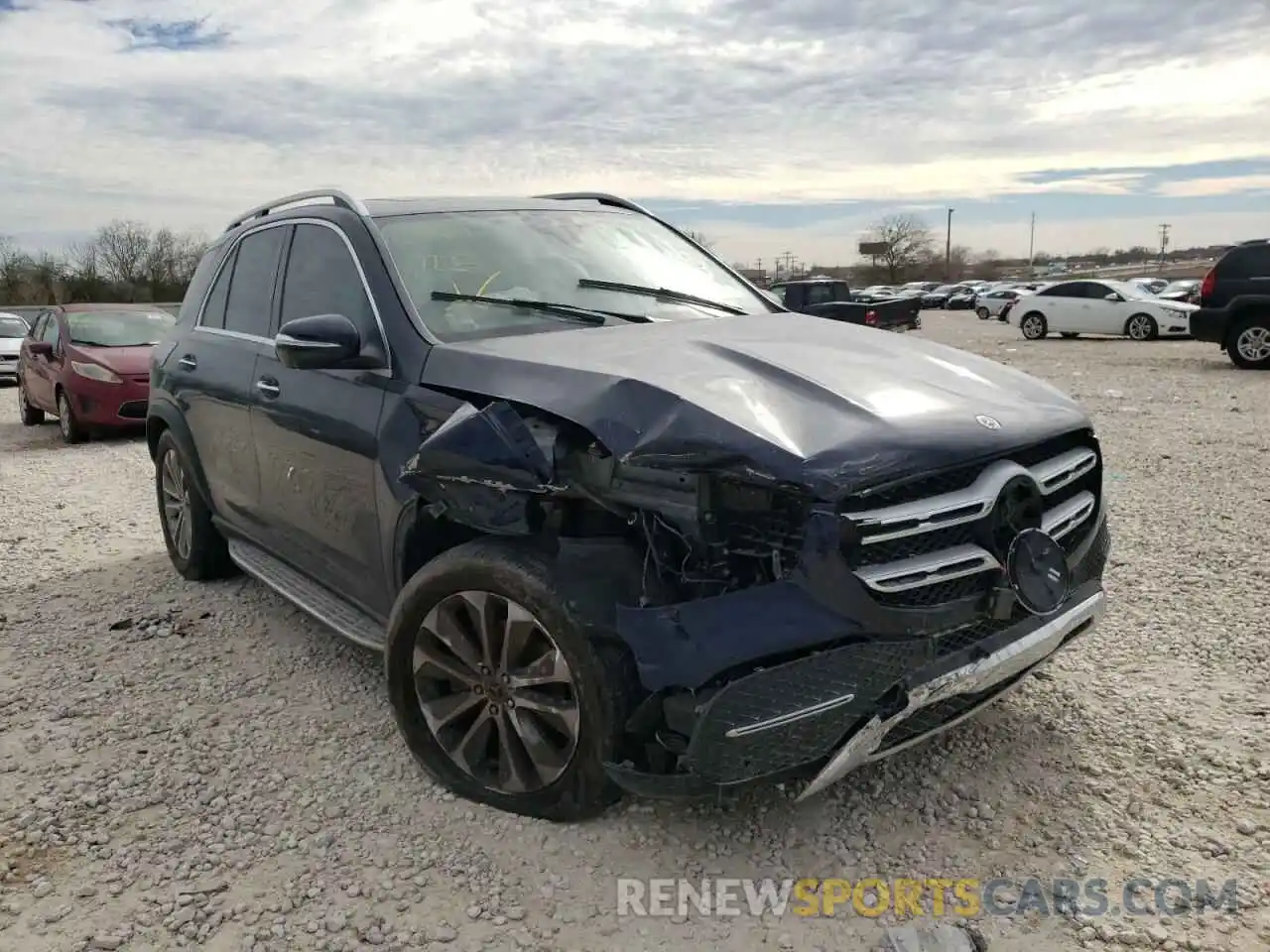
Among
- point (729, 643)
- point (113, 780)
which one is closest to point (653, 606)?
point (729, 643)

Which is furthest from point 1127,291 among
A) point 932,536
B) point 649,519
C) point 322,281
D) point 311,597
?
point 649,519

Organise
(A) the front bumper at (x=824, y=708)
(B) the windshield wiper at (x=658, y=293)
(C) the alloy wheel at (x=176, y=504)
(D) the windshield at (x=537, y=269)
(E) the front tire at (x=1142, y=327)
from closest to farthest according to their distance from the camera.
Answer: (A) the front bumper at (x=824, y=708)
(D) the windshield at (x=537, y=269)
(B) the windshield wiper at (x=658, y=293)
(C) the alloy wheel at (x=176, y=504)
(E) the front tire at (x=1142, y=327)

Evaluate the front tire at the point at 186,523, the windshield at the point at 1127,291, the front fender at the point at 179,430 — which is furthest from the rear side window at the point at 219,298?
the windshield at the point at 1127,291

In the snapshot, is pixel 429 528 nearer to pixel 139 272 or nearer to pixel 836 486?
pixel 836 486

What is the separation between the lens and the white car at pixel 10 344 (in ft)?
63.1

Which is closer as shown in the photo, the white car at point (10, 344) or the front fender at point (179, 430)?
the front fender at point (179, 430)

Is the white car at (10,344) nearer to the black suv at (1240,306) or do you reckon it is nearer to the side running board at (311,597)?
the side running board at (311,597)

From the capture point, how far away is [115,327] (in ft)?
38.8

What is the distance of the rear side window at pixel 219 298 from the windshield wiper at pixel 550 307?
186cm

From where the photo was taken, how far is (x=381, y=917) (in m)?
2.58

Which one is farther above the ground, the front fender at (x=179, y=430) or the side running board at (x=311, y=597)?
the front fender at (x=179, y=430)

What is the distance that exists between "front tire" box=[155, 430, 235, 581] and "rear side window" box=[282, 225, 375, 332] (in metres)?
1.42

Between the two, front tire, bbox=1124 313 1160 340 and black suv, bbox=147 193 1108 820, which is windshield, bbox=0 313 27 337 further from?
front tire, bbox=1124 313 1160 340

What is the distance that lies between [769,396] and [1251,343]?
586 inches
